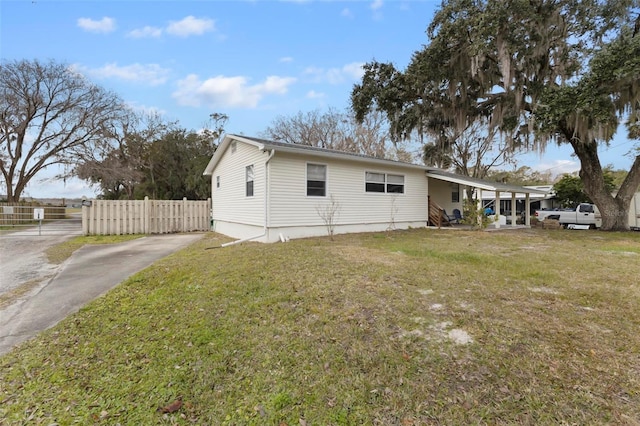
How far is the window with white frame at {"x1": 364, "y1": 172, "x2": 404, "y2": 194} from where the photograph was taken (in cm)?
1146

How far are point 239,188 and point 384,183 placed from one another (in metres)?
5.55

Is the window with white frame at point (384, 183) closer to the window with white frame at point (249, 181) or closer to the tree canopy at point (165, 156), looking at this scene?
the window with white frame at point (249, 181)

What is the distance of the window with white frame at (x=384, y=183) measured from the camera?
11.5 meters

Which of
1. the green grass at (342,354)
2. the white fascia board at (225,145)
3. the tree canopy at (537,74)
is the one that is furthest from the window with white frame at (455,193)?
the green grass at (342,354)

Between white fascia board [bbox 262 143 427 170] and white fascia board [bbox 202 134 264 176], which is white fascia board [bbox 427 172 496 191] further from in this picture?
white fascia board [bbox 202 134 264 176]

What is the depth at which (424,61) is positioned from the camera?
12.0m

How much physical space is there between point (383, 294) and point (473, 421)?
6.90 feet

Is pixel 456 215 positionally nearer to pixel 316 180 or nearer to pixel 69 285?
pixel 316 180

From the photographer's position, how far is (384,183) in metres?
11.9

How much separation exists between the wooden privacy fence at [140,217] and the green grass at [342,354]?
896cm

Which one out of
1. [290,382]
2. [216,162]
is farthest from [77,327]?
[216,162]

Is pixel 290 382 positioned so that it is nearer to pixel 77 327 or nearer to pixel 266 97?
pixel 77 327

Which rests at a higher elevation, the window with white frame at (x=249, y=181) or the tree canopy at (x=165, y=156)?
the tree canopy at (x=165, y=156)

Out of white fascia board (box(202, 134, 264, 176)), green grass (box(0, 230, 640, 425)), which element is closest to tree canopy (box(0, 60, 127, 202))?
white fascia board (box(202, 134, 264, 176))
